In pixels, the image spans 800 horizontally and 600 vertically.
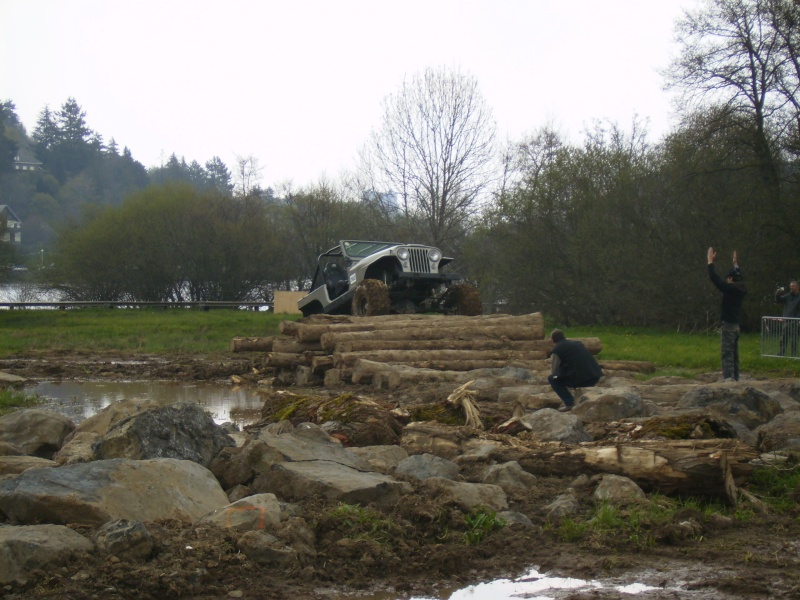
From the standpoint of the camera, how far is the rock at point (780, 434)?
26.9 ft

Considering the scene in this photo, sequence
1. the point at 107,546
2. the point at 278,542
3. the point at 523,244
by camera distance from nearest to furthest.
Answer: the point at 107,546, the point at 278,542, the point at 523,244

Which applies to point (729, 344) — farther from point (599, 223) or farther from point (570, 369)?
point (599, 223)

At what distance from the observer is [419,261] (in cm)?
2208

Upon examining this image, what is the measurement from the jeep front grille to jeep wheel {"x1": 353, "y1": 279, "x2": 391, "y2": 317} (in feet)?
4.24

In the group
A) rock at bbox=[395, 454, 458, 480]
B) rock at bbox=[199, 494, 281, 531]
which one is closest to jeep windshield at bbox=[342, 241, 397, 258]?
rock at bbox=[395, 454, 458, 480]

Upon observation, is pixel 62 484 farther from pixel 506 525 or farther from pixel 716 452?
pixel 716 452

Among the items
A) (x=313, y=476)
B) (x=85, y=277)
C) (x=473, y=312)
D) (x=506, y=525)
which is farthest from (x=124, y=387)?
(x=85, y=277)

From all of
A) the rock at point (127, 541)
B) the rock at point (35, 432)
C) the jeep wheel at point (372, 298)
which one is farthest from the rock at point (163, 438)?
the jeep wheel at point (372, 298)

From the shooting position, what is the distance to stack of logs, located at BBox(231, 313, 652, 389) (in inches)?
591

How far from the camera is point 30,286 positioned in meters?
45.8

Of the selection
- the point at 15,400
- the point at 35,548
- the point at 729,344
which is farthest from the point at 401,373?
the point at 35,548

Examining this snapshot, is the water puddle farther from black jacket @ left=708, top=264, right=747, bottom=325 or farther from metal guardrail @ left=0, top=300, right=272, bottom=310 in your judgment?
metal guardrail @ left=0, top=300, right=272, bottom=310

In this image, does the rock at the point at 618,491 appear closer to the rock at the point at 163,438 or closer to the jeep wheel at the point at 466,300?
the rock at the point at 163,438

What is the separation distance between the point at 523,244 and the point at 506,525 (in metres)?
26.4
